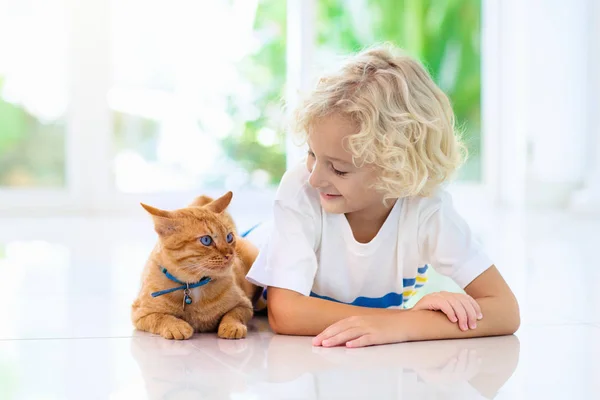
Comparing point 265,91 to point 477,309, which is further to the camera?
point 265,91

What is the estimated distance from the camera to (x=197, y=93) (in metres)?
5.19

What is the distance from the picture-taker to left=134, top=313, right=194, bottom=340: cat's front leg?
5.26ft

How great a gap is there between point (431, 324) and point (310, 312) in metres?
0.25

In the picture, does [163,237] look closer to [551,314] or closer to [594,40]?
[551,314]

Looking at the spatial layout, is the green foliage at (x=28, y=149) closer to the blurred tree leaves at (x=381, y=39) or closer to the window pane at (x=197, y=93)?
the window pane at (x=197, y=93)

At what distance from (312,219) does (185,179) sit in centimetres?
358

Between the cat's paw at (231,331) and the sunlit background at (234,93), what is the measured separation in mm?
2769

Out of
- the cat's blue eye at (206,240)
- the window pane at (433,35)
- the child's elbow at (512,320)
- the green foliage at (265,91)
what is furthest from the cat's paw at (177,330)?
the window pane at (433,35)

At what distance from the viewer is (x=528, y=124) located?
17.6 feet

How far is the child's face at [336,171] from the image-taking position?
159 cm

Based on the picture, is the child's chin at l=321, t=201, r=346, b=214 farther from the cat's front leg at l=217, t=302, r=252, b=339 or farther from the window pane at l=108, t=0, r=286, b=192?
the window pane at l=108, t=0, r=286, b=192

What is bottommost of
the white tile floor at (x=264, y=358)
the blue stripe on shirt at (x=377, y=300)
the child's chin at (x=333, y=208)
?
the white tile floor at (x=264, y=358)

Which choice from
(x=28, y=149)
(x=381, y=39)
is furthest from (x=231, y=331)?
(x=381, y=39)

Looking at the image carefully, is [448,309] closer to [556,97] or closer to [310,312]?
[310,312]
